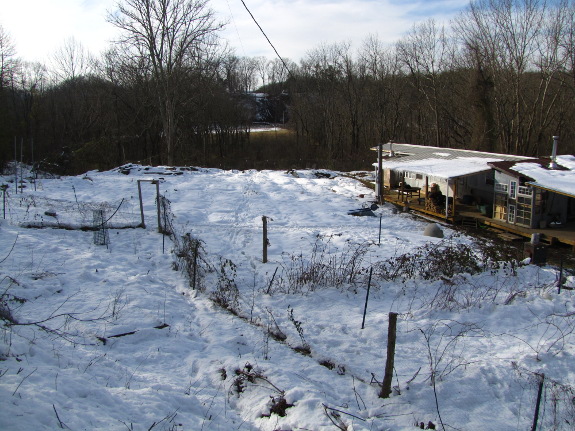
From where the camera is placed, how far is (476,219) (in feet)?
59.3

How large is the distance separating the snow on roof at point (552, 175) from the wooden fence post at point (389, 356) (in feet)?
40.1

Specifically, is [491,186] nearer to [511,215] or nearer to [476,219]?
[476,219]

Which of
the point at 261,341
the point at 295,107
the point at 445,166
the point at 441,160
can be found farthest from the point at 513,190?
the point at 295,107

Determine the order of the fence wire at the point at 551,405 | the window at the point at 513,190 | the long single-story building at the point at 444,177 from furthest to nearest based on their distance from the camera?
1. the long single-story building at the point at 444,177
2. the window at the point at 513,190
3. the fence wire at the point at 551,405

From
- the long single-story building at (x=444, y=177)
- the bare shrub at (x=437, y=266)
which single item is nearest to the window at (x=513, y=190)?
the long single-story building at (x=444, y=177)

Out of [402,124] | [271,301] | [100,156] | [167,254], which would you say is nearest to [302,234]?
[167,254]

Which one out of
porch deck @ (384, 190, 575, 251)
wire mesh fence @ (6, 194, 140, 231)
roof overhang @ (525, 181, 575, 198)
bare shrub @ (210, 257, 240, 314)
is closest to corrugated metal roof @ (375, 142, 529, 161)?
porch deck @ (384, 190, 575, 251)

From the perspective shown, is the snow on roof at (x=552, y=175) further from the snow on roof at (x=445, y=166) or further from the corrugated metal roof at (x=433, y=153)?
the corrugated metal roof at (x=433, y=153)

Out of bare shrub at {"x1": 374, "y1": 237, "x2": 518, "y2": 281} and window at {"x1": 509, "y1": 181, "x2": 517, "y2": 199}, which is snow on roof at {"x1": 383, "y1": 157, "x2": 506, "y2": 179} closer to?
window at {"x1": 509, "y1": 181, "x2": 517, "y2": 199}

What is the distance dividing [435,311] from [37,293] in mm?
6630

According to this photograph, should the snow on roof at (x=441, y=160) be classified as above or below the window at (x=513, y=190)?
above

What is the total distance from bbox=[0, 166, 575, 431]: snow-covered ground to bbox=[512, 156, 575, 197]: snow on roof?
664 centimetres

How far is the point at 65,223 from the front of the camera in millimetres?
12594

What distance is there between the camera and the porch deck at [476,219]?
50.3ft
